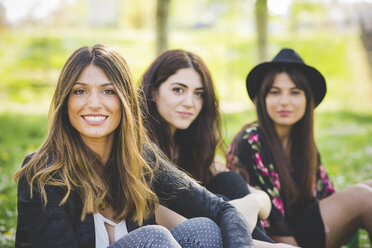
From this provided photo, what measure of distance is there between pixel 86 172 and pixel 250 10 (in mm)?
8949

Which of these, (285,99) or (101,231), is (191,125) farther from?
(101,231)

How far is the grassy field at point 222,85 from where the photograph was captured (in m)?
6.24

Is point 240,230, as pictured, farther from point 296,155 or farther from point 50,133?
point 296,155

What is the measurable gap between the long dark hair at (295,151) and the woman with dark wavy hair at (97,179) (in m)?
1.09

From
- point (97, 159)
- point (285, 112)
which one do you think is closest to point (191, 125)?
point (285, 112)

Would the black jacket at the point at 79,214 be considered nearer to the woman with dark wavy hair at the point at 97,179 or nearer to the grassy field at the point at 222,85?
the woman with dark wavy hair at the point at 97,179

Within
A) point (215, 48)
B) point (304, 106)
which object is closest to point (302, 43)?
point (215, 48)

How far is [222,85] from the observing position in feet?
50.4

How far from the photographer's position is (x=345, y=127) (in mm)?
9602

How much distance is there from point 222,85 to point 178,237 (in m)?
13.3

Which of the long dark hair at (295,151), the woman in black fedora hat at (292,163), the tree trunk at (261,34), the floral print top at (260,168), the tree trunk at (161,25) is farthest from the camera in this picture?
the tree trunk at (261,34)

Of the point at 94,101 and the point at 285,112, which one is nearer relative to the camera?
the point at 94,101

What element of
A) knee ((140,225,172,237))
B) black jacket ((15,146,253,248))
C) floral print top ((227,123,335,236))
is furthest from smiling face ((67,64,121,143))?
floral print top ((227,123,335,236))

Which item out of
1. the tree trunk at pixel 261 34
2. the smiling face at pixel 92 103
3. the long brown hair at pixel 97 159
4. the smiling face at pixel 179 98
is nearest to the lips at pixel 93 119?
the smiling face at pixel 92 103
